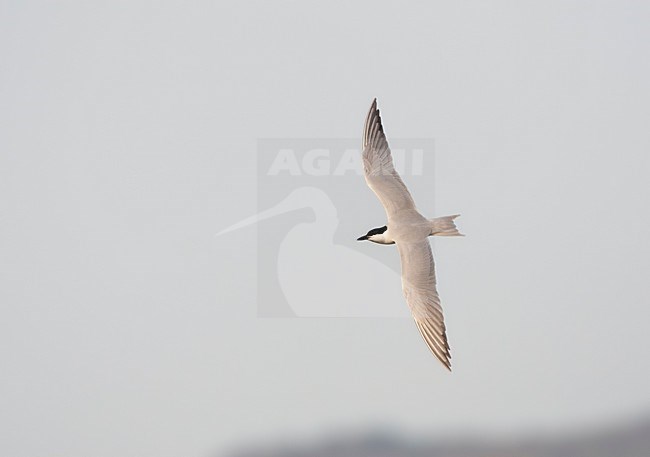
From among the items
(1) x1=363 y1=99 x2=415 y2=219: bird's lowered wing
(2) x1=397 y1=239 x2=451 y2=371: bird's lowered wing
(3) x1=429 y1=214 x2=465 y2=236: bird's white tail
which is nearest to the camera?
(2) x1=397 y1=239 x2=451 y2=371: bird's lowered wing

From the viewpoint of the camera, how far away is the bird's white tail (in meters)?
8.46

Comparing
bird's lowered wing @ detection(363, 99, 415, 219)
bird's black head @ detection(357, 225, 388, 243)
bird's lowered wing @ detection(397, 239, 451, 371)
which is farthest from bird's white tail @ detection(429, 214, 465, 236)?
bird's black head @ detection(357, 225, 388, 243)

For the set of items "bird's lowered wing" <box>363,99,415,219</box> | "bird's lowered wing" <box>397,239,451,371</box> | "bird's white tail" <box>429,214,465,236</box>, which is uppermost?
"bird's lowered wing" <box>363,99,415,219</box>

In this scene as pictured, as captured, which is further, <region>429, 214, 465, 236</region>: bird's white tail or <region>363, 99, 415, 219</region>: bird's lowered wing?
<region>363, 99, 415, 219</region>: bird's lowered wing

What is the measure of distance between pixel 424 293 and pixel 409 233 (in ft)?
1.73

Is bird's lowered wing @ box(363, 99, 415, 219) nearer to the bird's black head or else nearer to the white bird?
the white bird

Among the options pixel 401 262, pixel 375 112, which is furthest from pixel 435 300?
pixel 375 112

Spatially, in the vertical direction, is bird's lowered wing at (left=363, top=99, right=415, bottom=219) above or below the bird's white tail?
above

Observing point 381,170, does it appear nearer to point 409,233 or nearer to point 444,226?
point 409,233

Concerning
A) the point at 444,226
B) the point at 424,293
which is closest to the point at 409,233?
the point at 444,226

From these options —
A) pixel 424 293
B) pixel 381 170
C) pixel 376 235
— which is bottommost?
pixel 424 293

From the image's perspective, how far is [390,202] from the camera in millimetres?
8852

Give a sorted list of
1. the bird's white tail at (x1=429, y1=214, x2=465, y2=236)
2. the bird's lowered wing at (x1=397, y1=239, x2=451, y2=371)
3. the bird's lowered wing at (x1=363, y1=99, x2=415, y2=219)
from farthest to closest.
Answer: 1. the bird's lowered wing at (x1=363, y1=99, x2=415, y2=219)
2. the bird's white tail at (x1=429, y1=214, x2=465, y2=236)
3. the bird's lowered wing at (x1=397, y1=239, x2=451, y2=371)

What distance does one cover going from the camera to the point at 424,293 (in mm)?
8445
